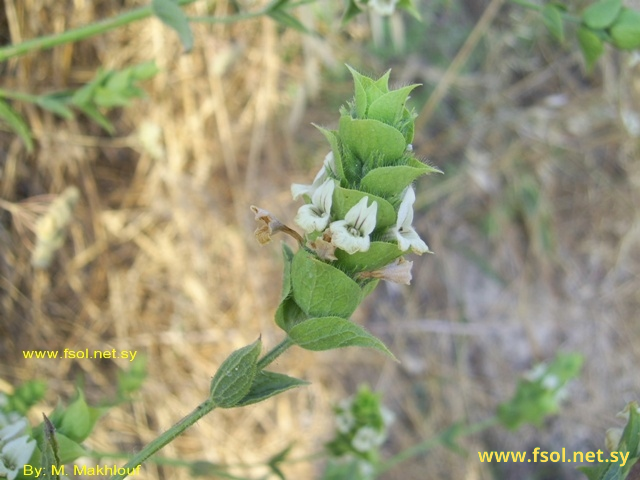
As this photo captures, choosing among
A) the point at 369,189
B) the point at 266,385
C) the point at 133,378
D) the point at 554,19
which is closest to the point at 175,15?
the point at 369,189

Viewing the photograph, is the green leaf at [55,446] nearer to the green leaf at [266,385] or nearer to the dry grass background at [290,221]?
the green leaf at [266,385]

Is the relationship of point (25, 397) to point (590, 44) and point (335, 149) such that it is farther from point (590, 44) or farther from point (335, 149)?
point (590, 44)

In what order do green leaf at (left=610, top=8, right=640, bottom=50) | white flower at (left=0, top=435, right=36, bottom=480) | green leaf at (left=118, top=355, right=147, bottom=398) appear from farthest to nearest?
1. green leaf at (left=118, top=355, right=147, bottom=398)
2. green leaf at (left=610, top=8, right=640, bottom=50)
3. white flower at (left=0, top=435, right=36, bottom=480)

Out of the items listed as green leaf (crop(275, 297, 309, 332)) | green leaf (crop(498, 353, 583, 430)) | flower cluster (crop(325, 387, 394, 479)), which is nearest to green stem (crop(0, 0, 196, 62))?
green leaf (crop(275, 297, 309, 332))

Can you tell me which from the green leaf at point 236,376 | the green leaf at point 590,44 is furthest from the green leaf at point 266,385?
the green leaf at point 590,44

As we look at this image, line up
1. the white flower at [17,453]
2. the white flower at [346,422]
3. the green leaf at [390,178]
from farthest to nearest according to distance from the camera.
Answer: the white flower at [346,422] → the white flower at [17,453] → the green leaf at [390,178]

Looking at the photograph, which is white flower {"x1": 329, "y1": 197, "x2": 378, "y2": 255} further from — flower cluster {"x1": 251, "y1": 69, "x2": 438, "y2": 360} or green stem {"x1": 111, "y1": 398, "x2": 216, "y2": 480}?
green stem {"x1": 111, "y1": 398, "x2": 216, "y2": 480}
